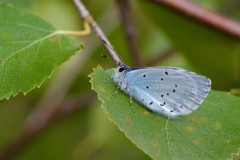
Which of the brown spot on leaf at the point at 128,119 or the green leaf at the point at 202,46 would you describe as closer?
the brown spot on leaf at the point at 128,119

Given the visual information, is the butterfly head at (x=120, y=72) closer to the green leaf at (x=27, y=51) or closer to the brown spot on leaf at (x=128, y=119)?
the green leaf at (x=27, y=51)

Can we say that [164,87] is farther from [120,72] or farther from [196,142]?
[196,142]

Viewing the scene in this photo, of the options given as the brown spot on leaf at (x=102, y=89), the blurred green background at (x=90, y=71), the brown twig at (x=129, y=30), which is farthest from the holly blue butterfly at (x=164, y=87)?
the blurred green background at (x=90, y=71)

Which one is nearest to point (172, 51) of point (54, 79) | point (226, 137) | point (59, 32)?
point (54, 79)

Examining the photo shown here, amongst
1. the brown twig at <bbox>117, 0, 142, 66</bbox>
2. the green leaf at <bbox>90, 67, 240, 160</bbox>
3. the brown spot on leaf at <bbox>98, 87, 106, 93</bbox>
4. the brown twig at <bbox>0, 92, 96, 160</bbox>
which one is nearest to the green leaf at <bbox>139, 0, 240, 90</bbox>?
the brown twig at <bbox>117, 0, 142, 66</bbox>

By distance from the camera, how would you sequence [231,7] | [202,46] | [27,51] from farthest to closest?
[231,7], [202,46], [27,51]

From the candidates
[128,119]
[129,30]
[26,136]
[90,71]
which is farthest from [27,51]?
[90,71]

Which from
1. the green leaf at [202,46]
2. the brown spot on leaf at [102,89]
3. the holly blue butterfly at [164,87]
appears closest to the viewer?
the brown spot on leaf at [102,89]
